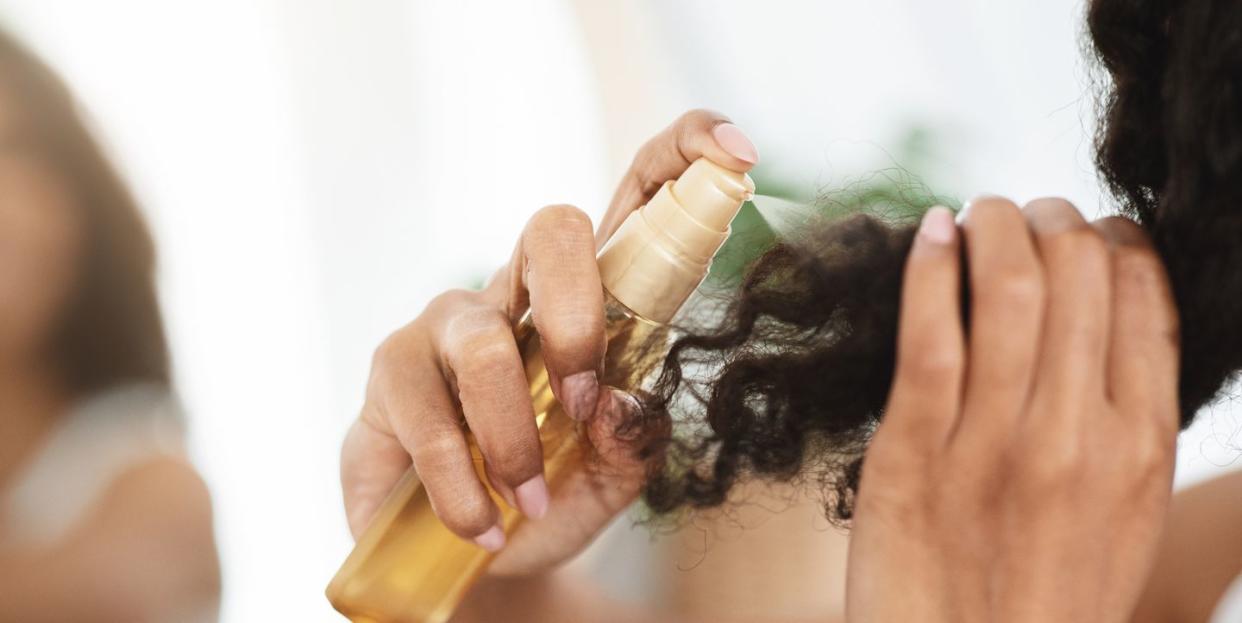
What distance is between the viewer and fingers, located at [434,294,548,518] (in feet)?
1.47

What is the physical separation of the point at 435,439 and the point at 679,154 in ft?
0.73

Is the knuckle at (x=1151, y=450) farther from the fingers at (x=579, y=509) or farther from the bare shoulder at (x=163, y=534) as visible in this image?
the bare shoulder at (x=163, y=534)

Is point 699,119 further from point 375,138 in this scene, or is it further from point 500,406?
point 375,138

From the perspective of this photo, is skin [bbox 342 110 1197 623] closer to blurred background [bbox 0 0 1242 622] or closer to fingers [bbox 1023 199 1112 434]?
fingers [bbox 1023 199 1112 434]

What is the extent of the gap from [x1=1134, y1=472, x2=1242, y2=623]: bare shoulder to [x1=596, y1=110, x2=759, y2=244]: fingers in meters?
0.58

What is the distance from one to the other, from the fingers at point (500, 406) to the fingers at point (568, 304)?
0.8 inches

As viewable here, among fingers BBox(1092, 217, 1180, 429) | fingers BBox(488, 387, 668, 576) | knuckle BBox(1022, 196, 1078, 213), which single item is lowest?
fingers BBox(488, 387, 668, 576)

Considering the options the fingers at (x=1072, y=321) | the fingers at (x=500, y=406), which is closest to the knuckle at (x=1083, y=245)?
the fingers at (x=1072, y=321)

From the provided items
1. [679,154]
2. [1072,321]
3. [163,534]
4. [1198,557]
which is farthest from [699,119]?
[163,534]

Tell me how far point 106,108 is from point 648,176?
4.38ft

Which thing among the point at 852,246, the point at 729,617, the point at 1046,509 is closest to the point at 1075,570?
the point at 1046,509

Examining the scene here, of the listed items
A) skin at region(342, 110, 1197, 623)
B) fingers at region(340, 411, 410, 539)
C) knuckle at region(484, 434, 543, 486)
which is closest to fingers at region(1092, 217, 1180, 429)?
skin at region(342, 110, 1197, 623)

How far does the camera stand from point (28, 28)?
1428mm

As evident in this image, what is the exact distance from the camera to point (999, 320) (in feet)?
1.03
